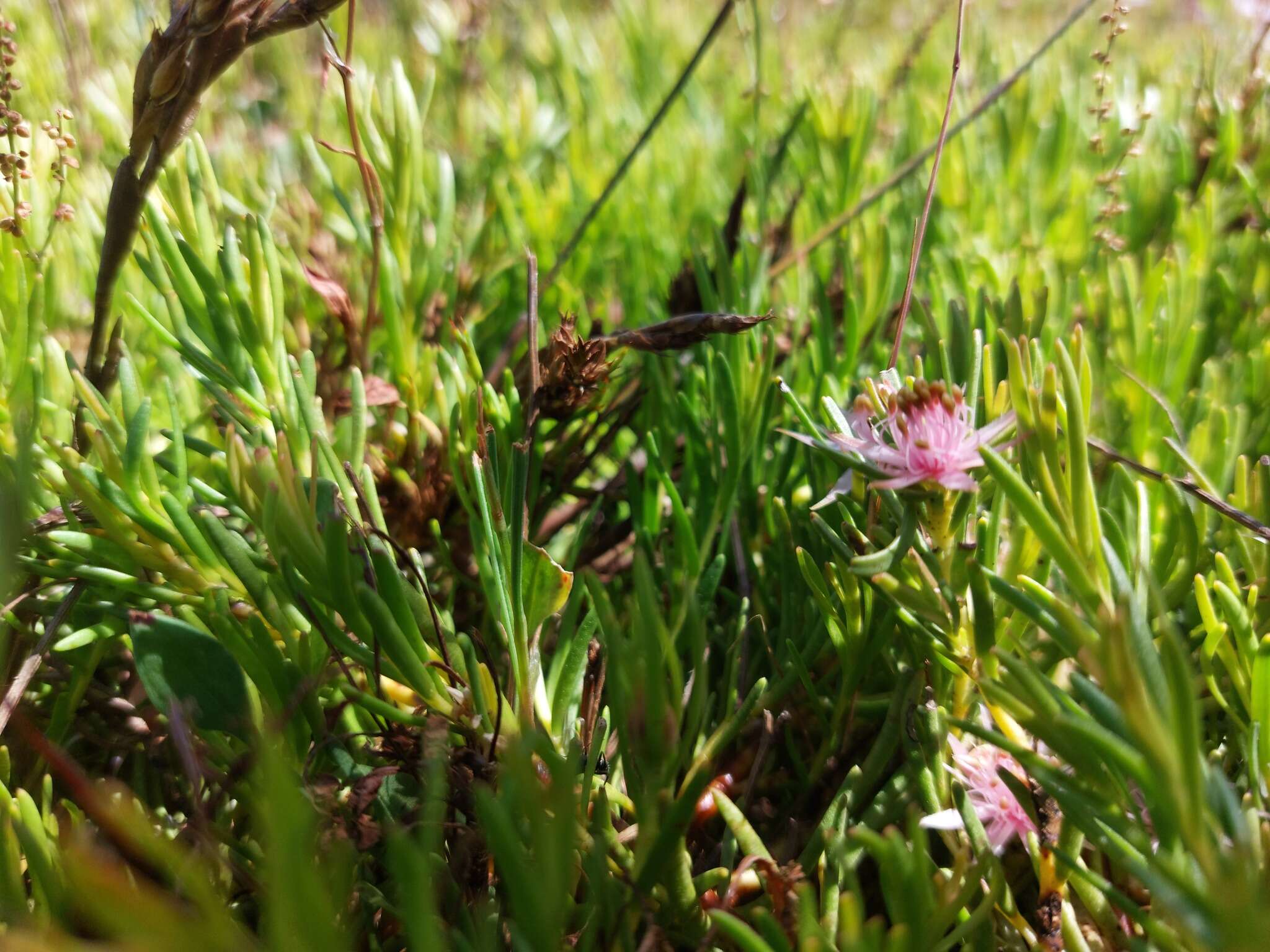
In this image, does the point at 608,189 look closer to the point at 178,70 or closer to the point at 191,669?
the point at 178,70

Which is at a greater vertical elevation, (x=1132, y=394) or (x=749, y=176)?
(x=749, y=176)

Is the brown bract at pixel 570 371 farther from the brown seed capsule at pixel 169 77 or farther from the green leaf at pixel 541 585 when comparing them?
the brown seed capsule at pixel 169 77

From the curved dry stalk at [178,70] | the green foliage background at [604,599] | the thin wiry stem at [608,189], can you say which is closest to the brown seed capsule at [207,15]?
the curved dry stalk at [178,70]

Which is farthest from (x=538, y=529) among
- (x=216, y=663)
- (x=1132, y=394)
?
(x=1132, y=394)

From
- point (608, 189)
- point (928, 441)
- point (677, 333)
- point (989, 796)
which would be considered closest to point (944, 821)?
point (989, 796)

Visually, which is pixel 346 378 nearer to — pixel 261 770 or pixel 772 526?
pixel 772 526

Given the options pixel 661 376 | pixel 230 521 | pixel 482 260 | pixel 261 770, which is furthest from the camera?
pixel 482 260
